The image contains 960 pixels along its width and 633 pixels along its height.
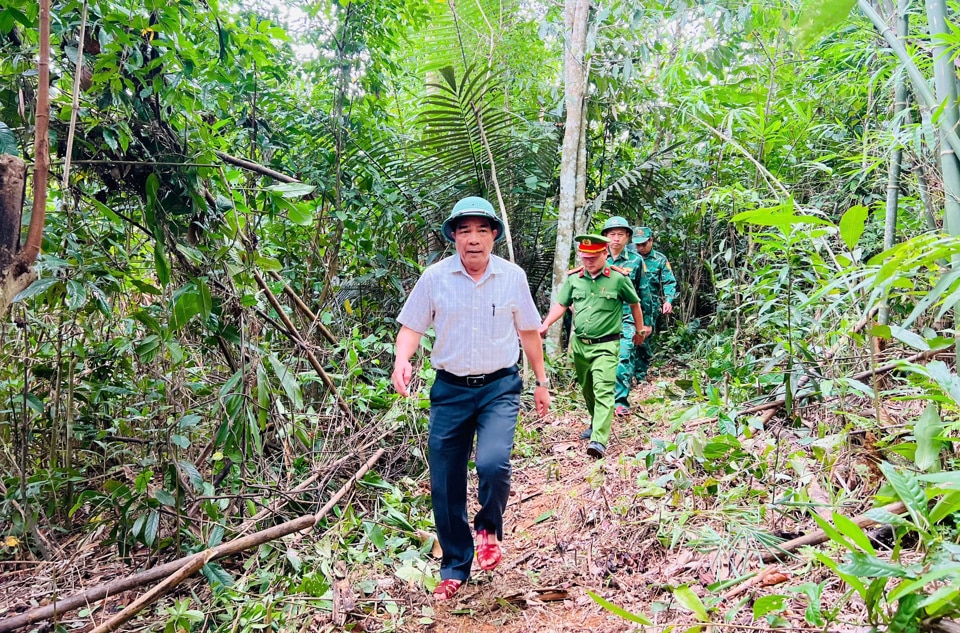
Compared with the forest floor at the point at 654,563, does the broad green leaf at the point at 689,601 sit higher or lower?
higher

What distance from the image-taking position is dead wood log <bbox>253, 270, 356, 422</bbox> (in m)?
3.55

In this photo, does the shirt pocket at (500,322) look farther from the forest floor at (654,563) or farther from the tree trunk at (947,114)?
the tree trunk at (947,114)

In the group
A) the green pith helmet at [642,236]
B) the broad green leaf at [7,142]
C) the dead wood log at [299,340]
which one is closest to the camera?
the broad green leaf at [7,142]

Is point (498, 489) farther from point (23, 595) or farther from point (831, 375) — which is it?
point (23, 595)

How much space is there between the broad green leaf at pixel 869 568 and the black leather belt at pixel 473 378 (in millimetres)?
1741

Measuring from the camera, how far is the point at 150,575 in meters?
2.85

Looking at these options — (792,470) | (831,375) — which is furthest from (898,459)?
(831,375)

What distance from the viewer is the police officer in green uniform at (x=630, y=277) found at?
19.3 feet

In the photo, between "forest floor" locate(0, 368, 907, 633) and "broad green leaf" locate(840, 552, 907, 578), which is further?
"forest floor" locate(0, 368, 907, 633)

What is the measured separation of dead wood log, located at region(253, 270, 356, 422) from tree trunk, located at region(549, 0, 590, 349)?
9.66 ft

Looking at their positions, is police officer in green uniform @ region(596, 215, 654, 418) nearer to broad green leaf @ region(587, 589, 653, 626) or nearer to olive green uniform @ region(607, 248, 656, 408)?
olive green uniform @ region(607, 248, 656, 408)

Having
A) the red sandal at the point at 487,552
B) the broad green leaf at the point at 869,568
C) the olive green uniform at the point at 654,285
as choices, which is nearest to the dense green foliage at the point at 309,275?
the broad green leaf at the point at 869,568

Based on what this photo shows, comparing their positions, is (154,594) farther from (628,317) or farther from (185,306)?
(628,317)

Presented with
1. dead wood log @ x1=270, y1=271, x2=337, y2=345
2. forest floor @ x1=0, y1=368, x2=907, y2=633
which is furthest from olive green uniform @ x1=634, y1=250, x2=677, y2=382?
dead wood log @ x1=270, y1=271, x2=337, y2=345
